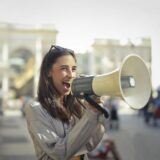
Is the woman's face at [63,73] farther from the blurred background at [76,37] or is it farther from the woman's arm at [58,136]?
the blurred background at [76,37]

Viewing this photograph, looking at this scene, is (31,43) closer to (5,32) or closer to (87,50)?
(5,32)

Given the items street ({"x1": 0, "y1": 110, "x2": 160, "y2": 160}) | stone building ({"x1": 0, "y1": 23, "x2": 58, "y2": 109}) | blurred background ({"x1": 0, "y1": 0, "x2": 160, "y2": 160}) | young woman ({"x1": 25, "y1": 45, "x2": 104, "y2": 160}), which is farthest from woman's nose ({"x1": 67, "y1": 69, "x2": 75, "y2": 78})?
street ({"x1": 0, "y1": 110, "x2": 160, "y2": 160})

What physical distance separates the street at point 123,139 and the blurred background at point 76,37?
0.16 metres

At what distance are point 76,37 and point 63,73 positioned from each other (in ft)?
4.51

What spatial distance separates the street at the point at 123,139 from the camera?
2.95m

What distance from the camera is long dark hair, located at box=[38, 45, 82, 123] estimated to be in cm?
93

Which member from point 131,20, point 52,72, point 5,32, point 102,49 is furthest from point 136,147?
point 52,72

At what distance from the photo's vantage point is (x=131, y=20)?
2.47 m

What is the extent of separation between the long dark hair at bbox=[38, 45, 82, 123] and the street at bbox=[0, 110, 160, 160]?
73.5 inches

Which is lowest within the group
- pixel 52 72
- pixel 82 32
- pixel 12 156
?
pixel 12 156

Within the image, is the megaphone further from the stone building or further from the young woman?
the stone building

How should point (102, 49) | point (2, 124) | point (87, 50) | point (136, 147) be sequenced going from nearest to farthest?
point (87, 50) → point (102, 49) → point (2, 124) → point (136, 147)

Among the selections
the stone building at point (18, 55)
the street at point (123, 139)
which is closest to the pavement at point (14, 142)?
the street at point (123, 139)

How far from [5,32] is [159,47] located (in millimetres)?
1084
